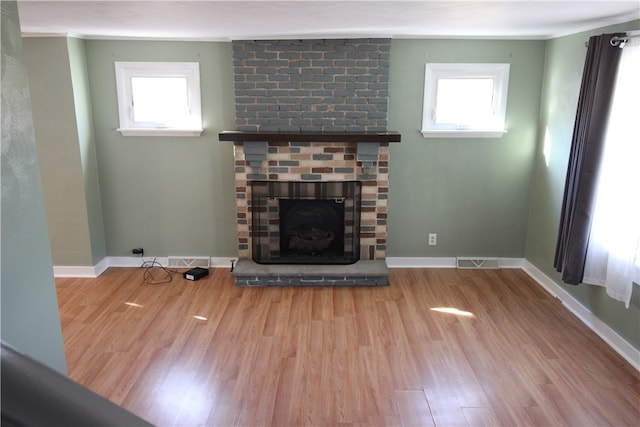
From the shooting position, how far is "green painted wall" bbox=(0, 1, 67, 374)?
1.24 meters

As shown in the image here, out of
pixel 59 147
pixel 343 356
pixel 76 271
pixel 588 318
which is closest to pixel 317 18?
pixel 343 356

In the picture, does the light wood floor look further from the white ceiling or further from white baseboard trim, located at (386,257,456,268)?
the white ceiling

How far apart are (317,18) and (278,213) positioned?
1.92m

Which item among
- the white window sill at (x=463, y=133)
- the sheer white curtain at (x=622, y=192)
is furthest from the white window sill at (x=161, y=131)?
the sheer white curtain at (x=622, y=192)

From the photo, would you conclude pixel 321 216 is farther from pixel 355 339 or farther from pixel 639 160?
pixel 639 160

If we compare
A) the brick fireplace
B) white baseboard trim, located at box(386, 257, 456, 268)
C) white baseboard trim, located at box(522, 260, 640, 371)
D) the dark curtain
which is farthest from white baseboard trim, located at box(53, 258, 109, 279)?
white baseboard trim, located at box(522, 260, 640, 371)

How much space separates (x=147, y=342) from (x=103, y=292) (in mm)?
1085

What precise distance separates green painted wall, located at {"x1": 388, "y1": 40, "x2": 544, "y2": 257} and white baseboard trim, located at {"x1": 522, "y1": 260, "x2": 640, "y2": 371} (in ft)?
1.38

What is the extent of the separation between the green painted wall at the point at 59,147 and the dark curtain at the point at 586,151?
3.95 meters

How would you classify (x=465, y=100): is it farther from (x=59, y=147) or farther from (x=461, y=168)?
(x=59, y=147)

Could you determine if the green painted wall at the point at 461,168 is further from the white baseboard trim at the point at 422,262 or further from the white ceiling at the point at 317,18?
the white ceiling at the point at 317,18

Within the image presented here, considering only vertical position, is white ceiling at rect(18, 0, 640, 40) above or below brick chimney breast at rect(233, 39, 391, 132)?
above

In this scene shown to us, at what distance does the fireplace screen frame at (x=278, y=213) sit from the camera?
165 inches

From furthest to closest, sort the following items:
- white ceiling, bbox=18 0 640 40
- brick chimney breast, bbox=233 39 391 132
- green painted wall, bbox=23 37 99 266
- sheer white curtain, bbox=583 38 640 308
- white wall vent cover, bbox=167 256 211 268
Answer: white wall vent cover, bbox=167 256 211 268 → brick chimney breast, bbox=233 39 391 132 → green painted wall, bbox=23 37 99 266 → sheer white curtain, bbox=583 38 640 308 → white ceiling, bbox=18 0 640 40
